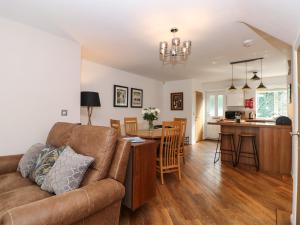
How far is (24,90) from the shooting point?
97.9 inches

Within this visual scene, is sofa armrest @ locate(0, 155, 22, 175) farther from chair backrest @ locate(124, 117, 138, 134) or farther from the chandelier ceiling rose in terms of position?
the chandelier ceiling rose

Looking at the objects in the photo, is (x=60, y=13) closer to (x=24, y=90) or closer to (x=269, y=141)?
(x=24, y=90)

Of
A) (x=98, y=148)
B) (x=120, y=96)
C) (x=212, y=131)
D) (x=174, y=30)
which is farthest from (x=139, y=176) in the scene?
(x=212, y=131)

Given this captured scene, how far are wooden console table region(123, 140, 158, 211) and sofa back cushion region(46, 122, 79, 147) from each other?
2.62 feet

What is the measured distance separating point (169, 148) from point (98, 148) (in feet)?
5.33

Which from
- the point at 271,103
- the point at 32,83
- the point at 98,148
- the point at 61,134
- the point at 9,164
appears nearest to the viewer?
the point at 98,148

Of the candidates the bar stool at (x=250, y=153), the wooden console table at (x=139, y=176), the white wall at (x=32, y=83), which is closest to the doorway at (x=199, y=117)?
the bar stool at (x=250, y=153)

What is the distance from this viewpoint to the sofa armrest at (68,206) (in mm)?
1032

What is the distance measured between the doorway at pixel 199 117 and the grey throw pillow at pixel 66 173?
5.68 meters

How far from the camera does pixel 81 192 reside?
4.30 feet

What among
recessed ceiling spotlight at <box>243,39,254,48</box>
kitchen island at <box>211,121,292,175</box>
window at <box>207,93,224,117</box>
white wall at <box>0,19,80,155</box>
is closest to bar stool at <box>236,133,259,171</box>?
kitchen island at <box>211,121,292,175</box>

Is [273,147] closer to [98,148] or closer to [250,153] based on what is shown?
[250,153]

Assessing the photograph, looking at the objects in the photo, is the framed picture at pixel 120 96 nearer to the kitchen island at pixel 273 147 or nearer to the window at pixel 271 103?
the kitchen island at pixel 273 147

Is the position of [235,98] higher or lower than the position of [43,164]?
higher
